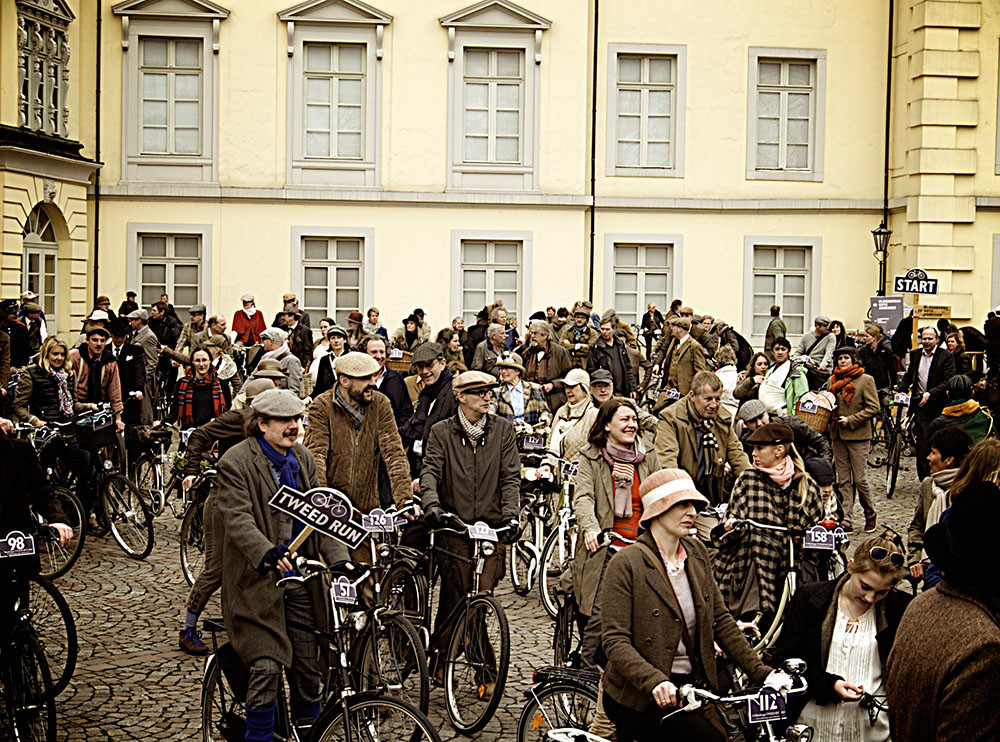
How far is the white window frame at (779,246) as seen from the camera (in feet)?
91.5

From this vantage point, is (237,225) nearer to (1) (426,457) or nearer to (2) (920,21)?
(2) (920,21)

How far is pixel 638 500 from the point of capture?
749 cm

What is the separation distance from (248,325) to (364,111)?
571cm

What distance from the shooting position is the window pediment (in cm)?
2638

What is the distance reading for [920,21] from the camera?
2681 cm

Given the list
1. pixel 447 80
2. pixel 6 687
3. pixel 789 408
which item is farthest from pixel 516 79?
pixel 6 687

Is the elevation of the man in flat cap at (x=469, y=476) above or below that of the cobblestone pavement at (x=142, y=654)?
above

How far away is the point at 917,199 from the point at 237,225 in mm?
14428

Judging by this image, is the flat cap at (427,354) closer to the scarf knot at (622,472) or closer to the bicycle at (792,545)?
the scarf knot at (622,472)

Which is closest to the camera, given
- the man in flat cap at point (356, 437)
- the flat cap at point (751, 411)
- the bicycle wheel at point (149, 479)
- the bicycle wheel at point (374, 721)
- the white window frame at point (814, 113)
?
the bicycle wheel at point (374, 721)

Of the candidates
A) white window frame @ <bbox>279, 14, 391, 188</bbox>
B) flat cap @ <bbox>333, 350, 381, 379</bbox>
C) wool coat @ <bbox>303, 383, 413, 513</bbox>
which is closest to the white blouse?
wool coat @ <bbox>303, 383, 413, 513</bbox>

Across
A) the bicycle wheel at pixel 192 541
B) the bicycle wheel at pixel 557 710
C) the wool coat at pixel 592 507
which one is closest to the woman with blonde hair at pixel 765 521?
the wool coat at pixel 592 507

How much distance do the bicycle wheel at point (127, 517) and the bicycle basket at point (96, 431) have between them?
0.35 m

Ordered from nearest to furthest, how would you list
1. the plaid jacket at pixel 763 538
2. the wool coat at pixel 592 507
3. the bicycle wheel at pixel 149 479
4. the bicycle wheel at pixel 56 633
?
1. the wool coat at pixel 592 507
2. the plaid jacket at pixel 763 538
3. the bicycle wheel at pixel 56 633
4. the bicycle wheel at pixel 149 479
